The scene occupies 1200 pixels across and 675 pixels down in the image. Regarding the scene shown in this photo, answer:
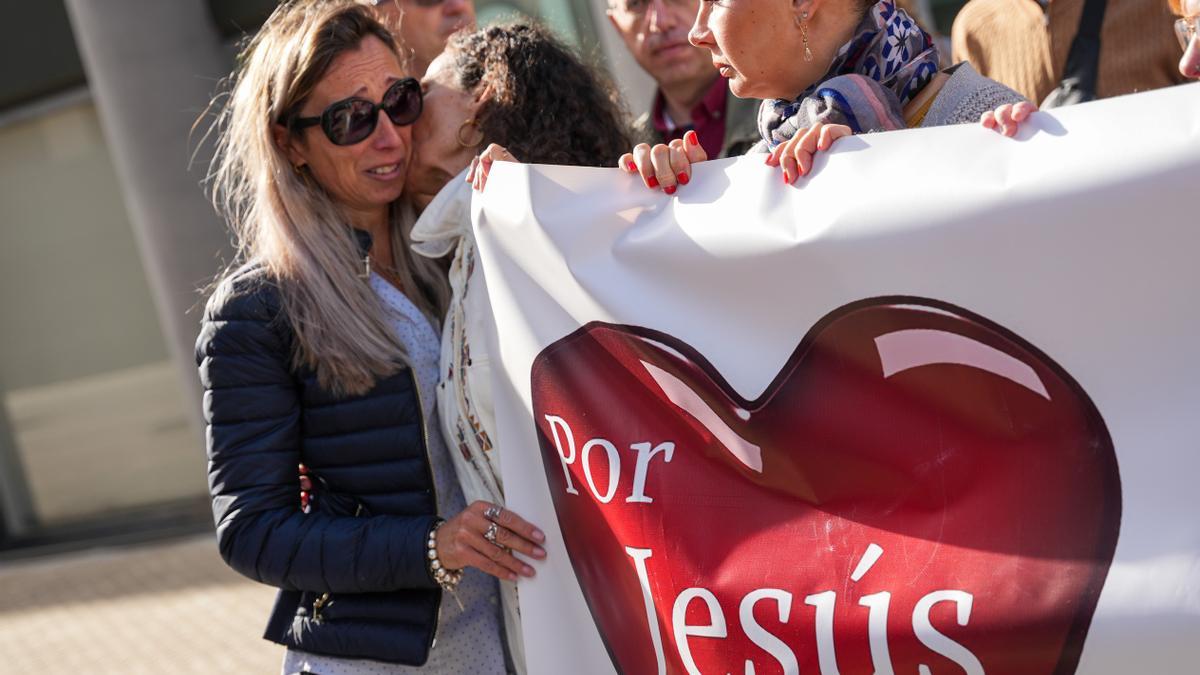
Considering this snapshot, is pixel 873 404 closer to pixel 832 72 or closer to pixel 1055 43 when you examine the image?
pixel 832 72

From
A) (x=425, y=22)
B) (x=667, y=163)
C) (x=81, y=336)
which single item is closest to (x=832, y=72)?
(x=667, y=163)

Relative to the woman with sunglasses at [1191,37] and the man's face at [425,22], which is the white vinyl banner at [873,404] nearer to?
the woman with sunglasses at [1191,37]

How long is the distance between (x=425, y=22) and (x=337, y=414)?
1375 mm

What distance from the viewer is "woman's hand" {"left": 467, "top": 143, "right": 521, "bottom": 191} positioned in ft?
7.53

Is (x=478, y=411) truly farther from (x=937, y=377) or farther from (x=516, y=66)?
(x=937, y=377)

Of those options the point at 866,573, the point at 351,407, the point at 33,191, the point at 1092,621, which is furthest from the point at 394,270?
the point at 33,191

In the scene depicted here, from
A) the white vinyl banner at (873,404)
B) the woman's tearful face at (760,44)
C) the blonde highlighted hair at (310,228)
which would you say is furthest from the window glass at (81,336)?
the woman's tearful face at (760,44)

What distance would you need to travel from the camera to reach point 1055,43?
9.61ft

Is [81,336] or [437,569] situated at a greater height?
[437,569]

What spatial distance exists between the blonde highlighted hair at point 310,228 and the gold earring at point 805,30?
0.94 metres

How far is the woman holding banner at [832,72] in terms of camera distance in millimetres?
1821

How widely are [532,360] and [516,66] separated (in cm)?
65

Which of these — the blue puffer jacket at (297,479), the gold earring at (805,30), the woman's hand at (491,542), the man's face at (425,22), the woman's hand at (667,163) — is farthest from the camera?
the man's face at (425,22)

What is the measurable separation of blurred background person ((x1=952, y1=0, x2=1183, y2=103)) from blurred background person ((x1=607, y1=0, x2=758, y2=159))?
63 cm
